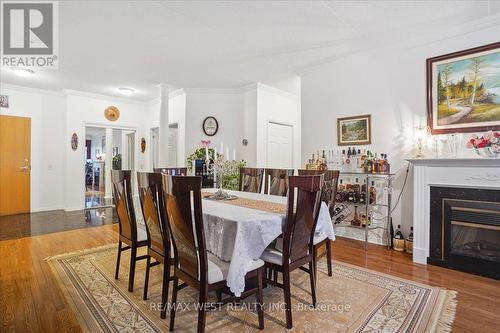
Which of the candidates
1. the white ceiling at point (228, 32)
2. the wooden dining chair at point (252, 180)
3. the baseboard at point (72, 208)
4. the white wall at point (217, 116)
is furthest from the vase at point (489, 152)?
the baseboard at point (72, 208)

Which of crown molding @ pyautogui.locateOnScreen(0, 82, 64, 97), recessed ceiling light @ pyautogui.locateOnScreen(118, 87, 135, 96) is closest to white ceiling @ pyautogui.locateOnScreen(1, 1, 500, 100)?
crown molding @ pyautogui.locateOnScreen(0, 82, 64, 97)

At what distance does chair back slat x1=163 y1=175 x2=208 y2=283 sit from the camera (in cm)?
151

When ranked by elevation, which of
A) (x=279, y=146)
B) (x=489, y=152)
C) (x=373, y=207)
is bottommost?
(x=373, y=207)

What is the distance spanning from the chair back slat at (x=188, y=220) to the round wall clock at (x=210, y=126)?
405cm

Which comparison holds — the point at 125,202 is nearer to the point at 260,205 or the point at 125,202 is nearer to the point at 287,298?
the point at 260,205

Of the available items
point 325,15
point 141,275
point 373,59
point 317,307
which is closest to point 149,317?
point 141,275

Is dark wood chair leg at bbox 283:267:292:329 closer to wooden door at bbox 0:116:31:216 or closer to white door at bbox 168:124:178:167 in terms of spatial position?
white door at bbox 168:124:178:167

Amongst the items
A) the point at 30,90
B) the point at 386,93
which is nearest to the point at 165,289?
the point at 386,93

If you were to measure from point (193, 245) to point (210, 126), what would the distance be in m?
4.36

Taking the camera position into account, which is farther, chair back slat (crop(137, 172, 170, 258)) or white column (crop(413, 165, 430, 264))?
white column (crop(413, 165, 430, 264))

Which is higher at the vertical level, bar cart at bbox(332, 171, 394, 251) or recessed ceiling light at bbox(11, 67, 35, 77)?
recessed ceiling light at bbox(11, 67, 35, 77)

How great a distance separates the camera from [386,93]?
3.57 metres

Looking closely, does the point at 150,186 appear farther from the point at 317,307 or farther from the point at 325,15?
the point at 325,15

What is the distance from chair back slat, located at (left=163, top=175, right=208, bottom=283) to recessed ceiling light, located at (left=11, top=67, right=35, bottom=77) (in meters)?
4.54
